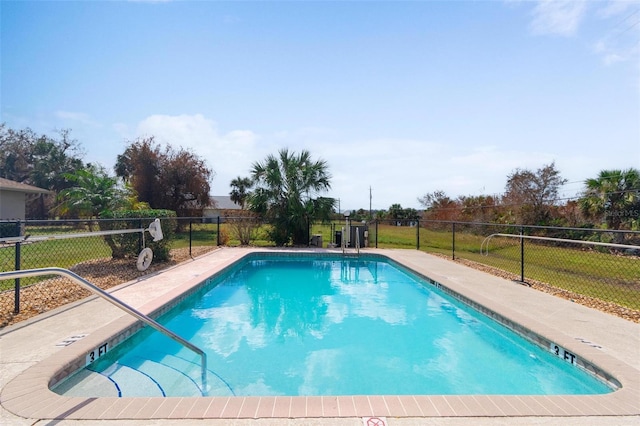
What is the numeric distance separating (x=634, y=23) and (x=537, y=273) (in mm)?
6357

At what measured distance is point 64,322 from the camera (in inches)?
154

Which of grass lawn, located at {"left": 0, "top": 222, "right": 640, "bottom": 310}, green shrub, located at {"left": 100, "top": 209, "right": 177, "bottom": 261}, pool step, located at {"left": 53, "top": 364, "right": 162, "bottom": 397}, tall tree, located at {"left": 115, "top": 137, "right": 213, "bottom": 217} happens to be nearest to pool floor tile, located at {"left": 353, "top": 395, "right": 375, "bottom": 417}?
pool step, located at {"left": 53, "top": 364, "right": 162, "bottom": 397}

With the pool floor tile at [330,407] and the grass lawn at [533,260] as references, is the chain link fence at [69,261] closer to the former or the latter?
the grass lawn at [533,260]

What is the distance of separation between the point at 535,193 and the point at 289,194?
12296 millimetres

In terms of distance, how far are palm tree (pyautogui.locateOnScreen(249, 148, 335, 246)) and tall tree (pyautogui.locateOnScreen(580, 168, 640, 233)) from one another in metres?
10.6

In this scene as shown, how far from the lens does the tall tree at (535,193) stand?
16.2 m

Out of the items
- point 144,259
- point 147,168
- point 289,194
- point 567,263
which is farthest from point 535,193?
point 147,168

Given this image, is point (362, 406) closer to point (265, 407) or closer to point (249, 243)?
point (265, 407)

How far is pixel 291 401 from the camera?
2.39 m

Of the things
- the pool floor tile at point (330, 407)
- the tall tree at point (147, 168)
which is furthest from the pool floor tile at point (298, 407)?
the tall tree at point (147, 168)

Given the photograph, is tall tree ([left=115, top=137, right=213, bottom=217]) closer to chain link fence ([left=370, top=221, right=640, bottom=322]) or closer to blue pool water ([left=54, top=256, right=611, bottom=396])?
chain link fence ([left=370, top=221, right=640, bottom=322])

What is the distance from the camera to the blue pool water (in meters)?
3.27

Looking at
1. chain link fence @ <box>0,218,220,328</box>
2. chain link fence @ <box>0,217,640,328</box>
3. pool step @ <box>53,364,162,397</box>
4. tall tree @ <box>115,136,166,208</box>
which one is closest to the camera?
pool step @ <box>53,364,162,397</box>

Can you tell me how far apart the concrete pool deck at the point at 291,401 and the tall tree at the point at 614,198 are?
11.7m
